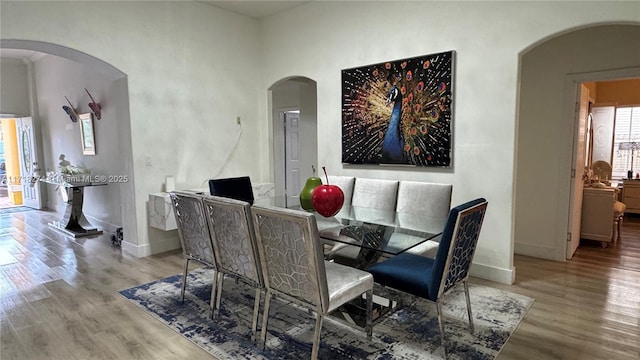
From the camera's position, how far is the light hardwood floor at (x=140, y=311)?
2.44m

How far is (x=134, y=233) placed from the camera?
449 cm

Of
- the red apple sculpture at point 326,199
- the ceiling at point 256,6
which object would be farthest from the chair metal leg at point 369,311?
the ceiling at point 256,6

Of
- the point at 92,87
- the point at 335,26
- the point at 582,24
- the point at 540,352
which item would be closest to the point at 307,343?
the point at 540,352

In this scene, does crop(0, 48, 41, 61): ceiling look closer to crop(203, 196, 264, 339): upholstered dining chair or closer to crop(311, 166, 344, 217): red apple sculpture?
crop(203, 196, 264, 339): upholstered dining chair

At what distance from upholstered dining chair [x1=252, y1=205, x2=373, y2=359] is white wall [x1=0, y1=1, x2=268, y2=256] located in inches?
112

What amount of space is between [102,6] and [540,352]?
512 centimetres

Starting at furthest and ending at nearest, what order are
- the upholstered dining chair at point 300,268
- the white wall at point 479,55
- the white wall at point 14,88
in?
the white wall at point 14,88, the white wall at point 479,55, the upholstered dining chair at point 300,268

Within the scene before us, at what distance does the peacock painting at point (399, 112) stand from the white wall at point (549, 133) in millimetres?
1288

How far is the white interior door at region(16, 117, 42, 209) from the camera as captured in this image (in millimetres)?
7762

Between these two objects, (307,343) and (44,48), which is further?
(44,48)

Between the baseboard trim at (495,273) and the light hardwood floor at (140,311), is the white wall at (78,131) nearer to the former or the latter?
the light hardwood floor at (140,311)

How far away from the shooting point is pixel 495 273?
358cm

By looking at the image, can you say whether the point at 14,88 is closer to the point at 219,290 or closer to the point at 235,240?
the point at 219,290

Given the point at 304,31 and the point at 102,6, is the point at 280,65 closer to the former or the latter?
the point at 304,31
